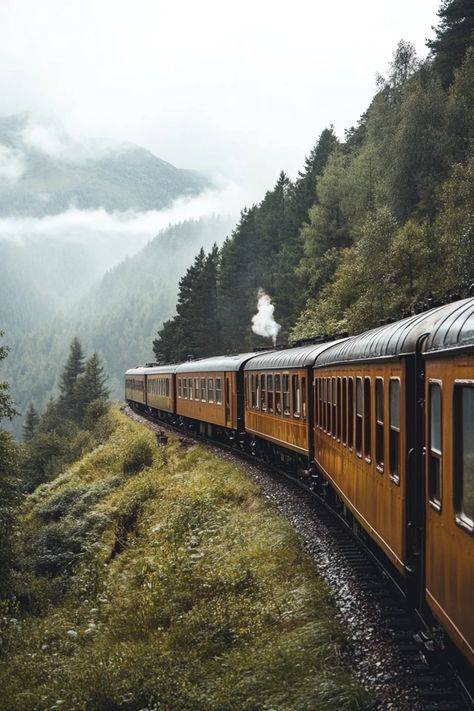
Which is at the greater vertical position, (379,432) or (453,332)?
→ (453,332)

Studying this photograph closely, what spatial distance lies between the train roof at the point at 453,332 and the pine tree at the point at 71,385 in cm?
8923

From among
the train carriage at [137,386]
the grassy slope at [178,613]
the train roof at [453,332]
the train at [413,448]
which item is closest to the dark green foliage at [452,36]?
the train carriage at [137,386]

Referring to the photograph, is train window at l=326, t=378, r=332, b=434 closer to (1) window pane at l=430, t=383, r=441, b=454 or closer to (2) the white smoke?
(1) window pane at l=430, t=383, r=441, b=454

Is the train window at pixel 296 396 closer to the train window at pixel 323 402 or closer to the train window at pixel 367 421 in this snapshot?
the train window at pixel 323 402

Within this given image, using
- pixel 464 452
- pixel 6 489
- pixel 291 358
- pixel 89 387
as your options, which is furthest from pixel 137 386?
pixel 464 452

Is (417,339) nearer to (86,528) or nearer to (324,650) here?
(324,650)

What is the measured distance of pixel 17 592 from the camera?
18531 mm

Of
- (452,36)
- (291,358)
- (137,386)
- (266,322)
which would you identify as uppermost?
(452,36)

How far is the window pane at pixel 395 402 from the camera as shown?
727cm

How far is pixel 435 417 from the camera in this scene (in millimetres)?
5953

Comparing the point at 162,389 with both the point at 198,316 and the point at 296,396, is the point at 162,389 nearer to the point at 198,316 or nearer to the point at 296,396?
the point at 296,396

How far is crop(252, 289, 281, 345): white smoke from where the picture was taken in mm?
59062

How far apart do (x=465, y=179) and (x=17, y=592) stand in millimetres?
23756

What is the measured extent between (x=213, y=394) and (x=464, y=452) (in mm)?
24779
